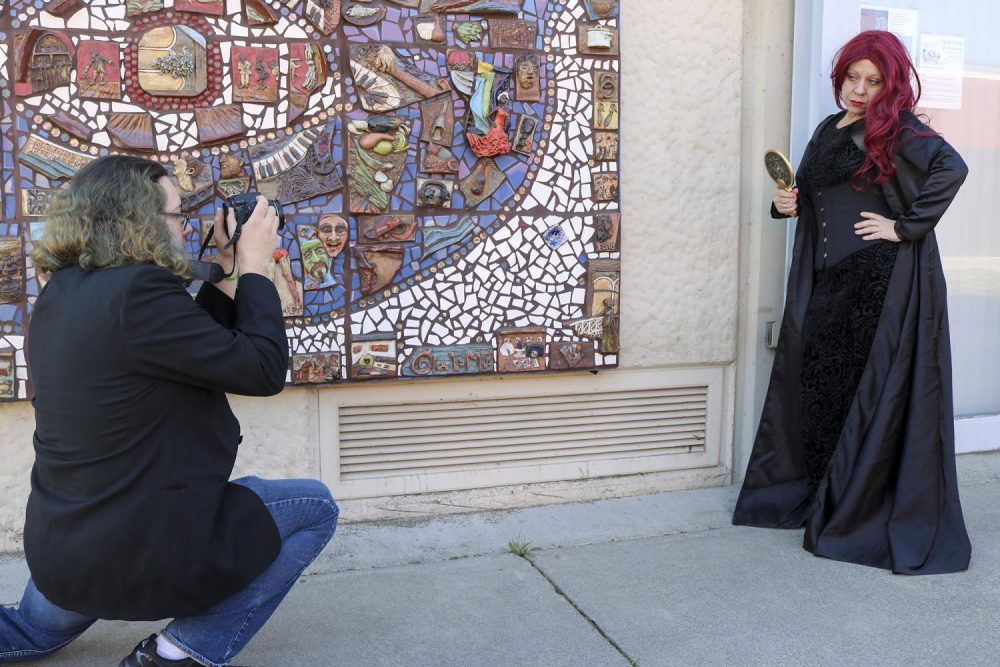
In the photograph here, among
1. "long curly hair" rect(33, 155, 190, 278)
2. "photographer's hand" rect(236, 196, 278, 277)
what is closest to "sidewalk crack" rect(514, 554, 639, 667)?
"photographer's hand" rect(236, 196, 278, 277)

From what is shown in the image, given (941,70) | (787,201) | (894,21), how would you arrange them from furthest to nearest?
(941,70)
(894,21)
(787,201)

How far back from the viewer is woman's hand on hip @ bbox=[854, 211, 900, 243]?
3.20 metres

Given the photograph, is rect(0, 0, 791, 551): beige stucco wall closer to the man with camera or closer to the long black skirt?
the long black skirt

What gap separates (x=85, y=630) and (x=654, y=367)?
2.36 metres

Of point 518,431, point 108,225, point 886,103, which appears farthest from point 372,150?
point 886,103

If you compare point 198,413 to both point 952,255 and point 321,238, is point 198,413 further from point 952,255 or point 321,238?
point 952,255

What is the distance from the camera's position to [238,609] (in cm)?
222

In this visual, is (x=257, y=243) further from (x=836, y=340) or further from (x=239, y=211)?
(x=836, y=340)

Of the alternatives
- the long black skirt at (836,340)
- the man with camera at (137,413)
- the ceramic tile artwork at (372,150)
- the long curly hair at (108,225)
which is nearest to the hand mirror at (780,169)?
the long black skirt at (836,340)

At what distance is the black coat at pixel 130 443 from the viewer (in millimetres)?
1936

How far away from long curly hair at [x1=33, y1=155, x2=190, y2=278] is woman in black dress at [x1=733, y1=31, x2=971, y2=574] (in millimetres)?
2395

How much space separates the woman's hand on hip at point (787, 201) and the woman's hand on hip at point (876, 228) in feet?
0.87

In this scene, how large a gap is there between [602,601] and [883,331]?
4.59ft

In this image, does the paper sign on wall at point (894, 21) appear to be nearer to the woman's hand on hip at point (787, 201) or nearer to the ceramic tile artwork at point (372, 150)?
the woman's hand on hip at point (787, 201)
